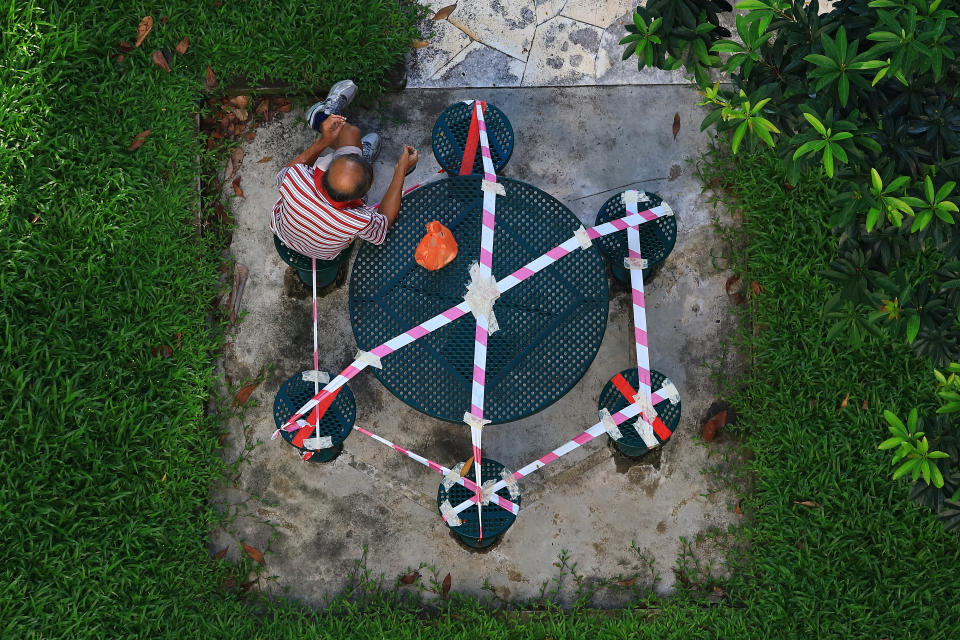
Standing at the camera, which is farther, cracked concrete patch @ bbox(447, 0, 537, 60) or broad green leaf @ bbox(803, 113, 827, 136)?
cracked concrete patch @ bbox(447, 0, 537, 60)

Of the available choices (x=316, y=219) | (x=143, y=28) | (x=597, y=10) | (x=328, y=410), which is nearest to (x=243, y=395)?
(x=328, y=410)

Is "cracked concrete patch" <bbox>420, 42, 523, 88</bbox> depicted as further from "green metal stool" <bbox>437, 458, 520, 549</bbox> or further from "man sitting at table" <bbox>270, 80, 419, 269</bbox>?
"green metal stool" <bbox>437, 458, 520, 549</bbox>

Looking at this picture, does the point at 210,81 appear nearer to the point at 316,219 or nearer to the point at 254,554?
the point at 316,219

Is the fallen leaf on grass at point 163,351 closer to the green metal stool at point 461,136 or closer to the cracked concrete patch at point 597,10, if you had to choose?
the green metal stool at point 461,136

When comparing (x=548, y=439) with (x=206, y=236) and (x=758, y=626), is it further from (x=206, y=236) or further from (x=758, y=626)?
(x=206, y=236)

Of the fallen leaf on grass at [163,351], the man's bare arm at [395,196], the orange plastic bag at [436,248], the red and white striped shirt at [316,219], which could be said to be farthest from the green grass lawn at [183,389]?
the orange plastic bag at [436,248]

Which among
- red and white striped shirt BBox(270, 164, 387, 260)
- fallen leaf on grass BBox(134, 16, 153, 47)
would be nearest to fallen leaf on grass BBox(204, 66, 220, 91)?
fallen leaf on grass BBox(134, 16, 153, 47)

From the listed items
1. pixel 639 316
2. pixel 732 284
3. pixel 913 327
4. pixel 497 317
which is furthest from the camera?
pixel 732 284
